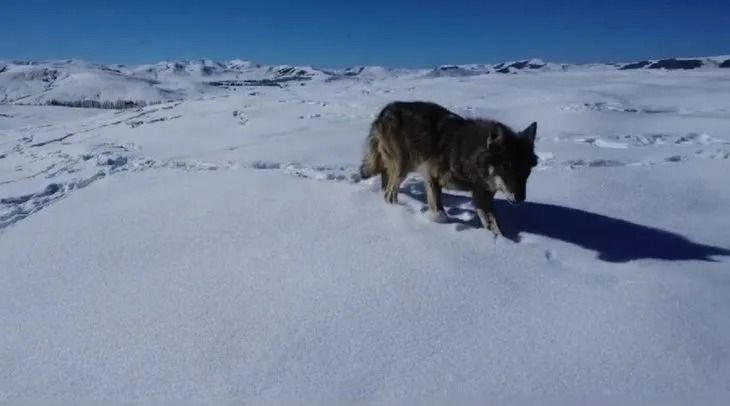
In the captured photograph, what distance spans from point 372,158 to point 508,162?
2772 millimetres

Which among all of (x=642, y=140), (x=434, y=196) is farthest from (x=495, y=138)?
(x=642, y=140)

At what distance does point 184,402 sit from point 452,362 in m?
1.98

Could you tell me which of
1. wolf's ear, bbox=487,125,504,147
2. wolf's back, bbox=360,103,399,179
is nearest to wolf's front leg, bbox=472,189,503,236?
wolf's ear, bbox=487,125,504,147

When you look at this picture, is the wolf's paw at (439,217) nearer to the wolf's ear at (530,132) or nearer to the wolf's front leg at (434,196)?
the wolf's front leg at (434,196)

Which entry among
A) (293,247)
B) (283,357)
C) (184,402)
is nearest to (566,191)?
(293,247)

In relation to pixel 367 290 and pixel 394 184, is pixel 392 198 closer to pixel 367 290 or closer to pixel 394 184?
pixel 394 184

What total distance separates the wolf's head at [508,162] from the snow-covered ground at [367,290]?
0.61 metres

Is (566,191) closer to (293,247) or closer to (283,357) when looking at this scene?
(293,247)

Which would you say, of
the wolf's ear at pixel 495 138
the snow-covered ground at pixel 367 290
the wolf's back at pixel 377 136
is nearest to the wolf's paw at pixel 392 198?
the snow-covered ground at pixel 367 290

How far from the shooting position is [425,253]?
19.6 ft

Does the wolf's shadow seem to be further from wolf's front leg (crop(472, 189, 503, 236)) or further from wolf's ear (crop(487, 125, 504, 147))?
wolf's ear (crop(487, 125, 504, 147))

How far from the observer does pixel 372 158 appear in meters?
8.48

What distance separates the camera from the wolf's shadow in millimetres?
5949

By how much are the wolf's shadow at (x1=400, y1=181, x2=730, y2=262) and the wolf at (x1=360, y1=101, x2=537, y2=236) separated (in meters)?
0.45
